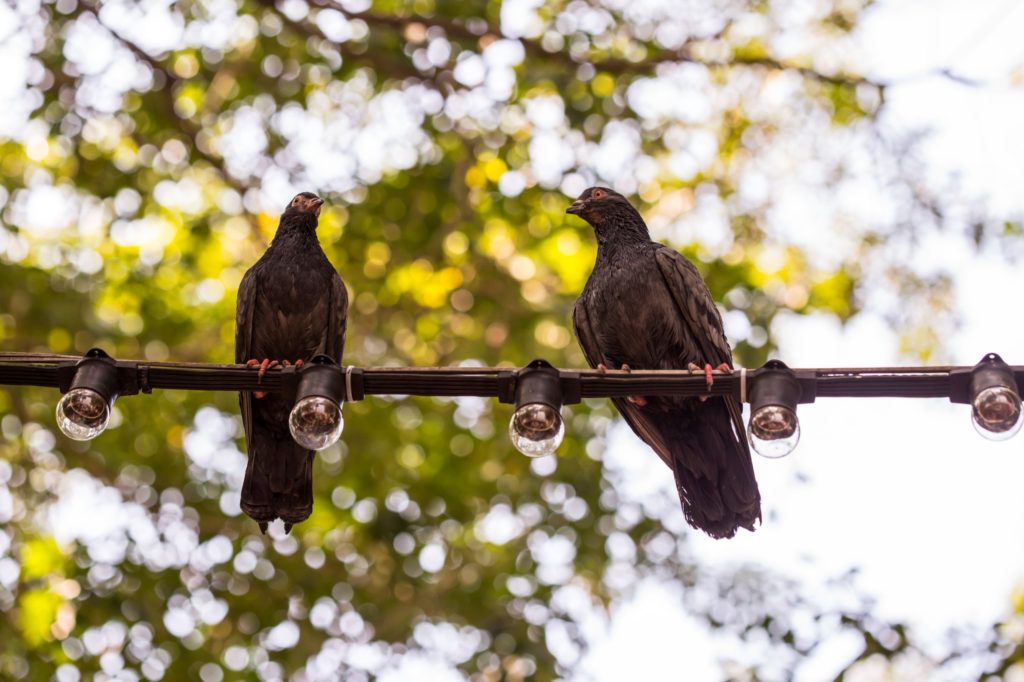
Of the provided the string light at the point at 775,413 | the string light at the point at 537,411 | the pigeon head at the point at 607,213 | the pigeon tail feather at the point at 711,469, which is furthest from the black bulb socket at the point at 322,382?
the pigeon head at the point at 607,213

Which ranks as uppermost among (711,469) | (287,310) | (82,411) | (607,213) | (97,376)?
(607,213)

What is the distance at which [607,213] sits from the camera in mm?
5953

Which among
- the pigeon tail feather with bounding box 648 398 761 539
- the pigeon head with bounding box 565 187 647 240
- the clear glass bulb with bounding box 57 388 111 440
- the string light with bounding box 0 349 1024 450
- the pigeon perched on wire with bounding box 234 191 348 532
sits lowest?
the clear glass bulb with bounding box 57 388 111 440

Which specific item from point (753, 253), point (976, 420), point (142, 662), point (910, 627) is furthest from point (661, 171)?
point (976, 420)

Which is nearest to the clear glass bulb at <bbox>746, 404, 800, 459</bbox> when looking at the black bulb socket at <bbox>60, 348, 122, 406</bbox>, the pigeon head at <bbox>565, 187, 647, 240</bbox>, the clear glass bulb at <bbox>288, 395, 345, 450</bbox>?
the clear glass bulb at <bbox>288, 395, 345, 450</bbox>

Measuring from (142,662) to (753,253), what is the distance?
605 cm

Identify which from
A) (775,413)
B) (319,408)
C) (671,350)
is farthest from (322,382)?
(671,350)

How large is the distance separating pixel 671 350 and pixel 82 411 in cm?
286

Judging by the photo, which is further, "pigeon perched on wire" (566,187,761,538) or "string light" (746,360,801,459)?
"pigeon perched on wire" (566,187,761,538)

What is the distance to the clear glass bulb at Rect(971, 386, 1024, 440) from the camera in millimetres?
3172

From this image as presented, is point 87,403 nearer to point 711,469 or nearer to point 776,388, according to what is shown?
point 776,388

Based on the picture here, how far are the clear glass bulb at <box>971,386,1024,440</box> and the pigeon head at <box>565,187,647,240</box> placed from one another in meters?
2.78

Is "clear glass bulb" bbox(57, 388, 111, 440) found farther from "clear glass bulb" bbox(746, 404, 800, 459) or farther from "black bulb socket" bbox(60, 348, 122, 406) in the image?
"clear glass bulb" bbox(746, 404, 800, 459)

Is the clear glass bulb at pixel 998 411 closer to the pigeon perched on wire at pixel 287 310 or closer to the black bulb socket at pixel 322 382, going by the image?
the black bulb socket at pixel 322 382
